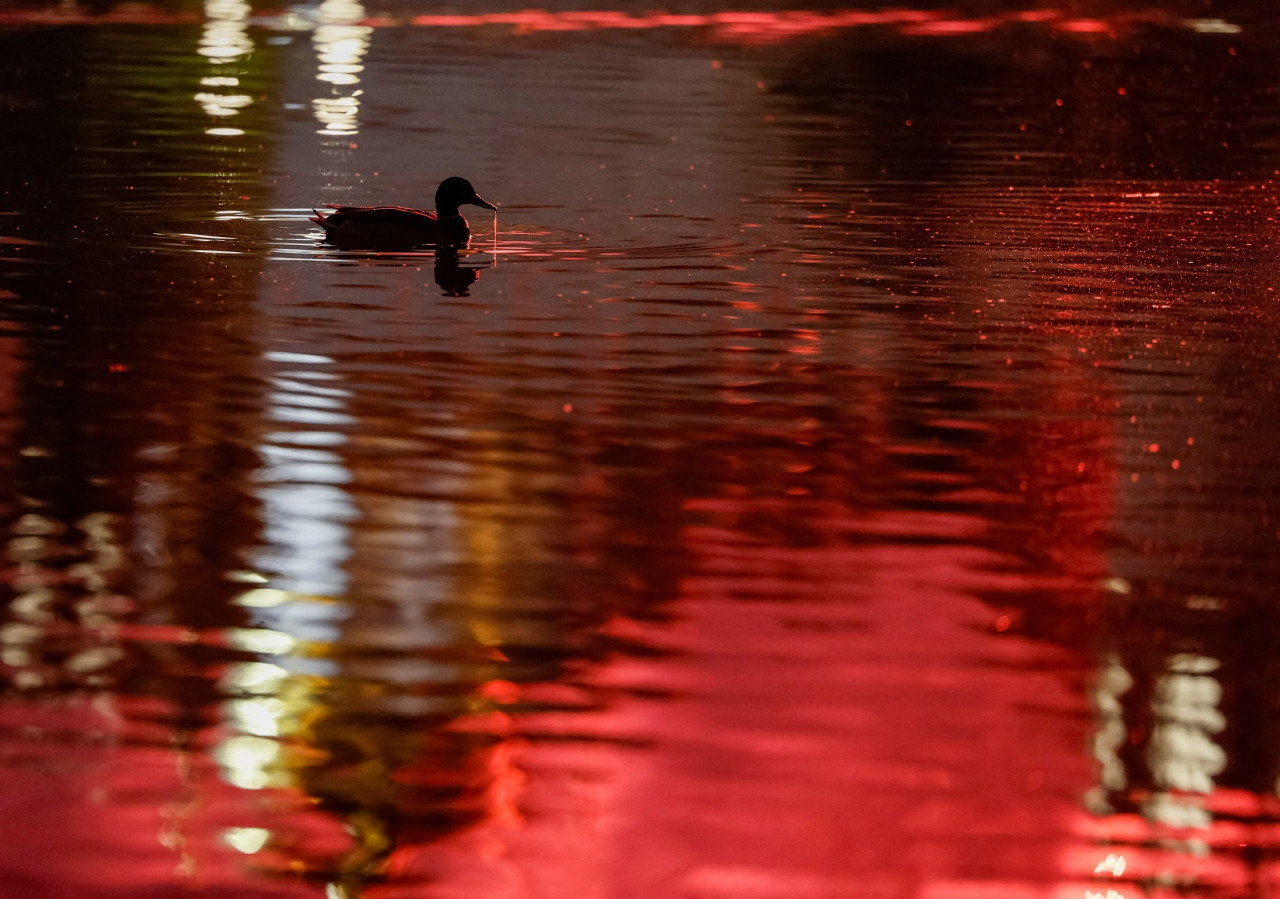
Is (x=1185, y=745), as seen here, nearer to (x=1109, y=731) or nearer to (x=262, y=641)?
(x=1109, y=731)

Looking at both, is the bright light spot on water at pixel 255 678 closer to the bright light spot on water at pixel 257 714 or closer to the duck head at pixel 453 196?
the bright light spot on water at pixel 257 714

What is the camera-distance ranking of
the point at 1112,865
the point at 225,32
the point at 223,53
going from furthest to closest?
the point at 225,32 < the point at 223,53 < the point at 1112,865

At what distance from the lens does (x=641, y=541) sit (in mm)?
9344

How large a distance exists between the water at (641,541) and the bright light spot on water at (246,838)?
0.06ft

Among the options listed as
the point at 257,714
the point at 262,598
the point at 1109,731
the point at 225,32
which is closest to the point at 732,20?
the point at 225,32

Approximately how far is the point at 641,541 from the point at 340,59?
30622 millimetres

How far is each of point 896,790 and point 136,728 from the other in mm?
2491

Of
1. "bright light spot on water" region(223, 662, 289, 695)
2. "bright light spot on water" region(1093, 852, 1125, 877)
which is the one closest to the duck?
"bright light spot on water" region(223, 662, 289, 695)

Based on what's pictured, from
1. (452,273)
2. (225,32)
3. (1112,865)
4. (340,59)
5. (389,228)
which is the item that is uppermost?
(225,32)

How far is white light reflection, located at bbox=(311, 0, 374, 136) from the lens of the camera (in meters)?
28.1

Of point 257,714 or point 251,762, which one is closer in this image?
point 251,762

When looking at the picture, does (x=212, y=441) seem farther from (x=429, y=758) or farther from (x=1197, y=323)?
(x=1197, y=323)

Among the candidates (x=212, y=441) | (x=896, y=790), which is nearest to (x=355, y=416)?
(x=212, y=441)

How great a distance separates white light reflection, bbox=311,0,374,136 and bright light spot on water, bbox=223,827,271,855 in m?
20.5
